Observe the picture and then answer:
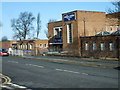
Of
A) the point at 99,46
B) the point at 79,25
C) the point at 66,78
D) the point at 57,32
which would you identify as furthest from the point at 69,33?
the point at 66,78

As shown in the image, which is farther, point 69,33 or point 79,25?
point 69,33

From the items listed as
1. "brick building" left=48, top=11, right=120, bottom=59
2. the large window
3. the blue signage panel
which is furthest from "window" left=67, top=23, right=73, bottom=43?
the large window

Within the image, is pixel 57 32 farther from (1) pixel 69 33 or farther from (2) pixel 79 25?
(2) pixel 79 25

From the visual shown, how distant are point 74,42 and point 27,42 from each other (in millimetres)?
19223

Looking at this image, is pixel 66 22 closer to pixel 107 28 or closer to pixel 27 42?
pixel 107 28

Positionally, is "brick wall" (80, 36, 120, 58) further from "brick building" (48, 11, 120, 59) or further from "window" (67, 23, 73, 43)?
"window" (67, 23, 73, 43)

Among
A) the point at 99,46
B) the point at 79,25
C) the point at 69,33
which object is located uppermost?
the point at 79,25

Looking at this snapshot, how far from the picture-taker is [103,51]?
35.1m

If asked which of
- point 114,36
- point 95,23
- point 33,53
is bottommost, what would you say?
point 33,53

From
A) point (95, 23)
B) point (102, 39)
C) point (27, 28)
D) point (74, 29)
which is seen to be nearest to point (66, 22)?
point (74, 29)

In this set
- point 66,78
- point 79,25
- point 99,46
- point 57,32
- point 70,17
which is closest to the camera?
point 66,78

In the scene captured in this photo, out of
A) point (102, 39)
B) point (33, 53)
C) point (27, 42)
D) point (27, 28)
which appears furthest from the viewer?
point (27, 28)

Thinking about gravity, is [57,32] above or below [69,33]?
above

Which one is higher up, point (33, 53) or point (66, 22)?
point (66, 22)
